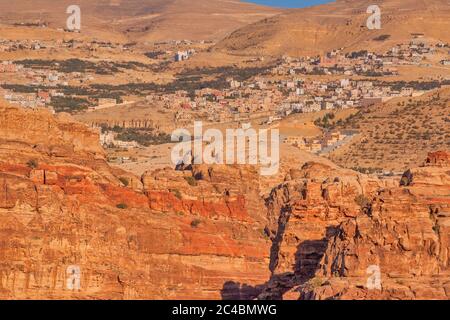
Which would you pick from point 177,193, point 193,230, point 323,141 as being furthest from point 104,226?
point 323,141

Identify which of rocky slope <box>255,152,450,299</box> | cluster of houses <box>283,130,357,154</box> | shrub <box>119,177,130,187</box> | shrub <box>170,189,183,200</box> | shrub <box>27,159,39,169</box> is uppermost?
cluster of houses <box>283,130,357,154</box>

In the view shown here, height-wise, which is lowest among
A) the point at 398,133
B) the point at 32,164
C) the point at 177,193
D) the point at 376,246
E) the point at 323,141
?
the point at 376,246

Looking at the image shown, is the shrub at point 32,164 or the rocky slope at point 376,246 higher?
the shrub at point 32,164

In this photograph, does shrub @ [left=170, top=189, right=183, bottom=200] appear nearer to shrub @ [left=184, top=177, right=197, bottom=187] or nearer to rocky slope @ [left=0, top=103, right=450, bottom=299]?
rocky slope @ [left=0, top=103, right=450, bottom=299]

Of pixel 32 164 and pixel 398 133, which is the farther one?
pixel 398 133

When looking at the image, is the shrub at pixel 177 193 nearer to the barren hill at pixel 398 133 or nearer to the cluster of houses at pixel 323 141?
the barren hill at pixel 398 133

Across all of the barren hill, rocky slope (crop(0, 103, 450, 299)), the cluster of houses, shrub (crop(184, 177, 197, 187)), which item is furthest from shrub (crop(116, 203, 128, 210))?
the cluster of houses

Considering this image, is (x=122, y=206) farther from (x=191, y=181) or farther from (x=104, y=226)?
(x=191, y=181)

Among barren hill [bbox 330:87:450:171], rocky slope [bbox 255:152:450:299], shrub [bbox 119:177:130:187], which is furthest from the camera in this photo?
barren hill [bbox 330:87:450:171]

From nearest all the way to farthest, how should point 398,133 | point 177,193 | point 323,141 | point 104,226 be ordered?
point 104,226
point 177,193
point 323,141
point 398,133

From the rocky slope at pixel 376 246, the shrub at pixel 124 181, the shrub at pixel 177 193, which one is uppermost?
the shrub at pixel 124 181

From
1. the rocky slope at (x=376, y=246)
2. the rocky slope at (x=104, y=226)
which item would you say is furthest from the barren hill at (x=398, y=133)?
the rocky slope at (x=376, y=246)

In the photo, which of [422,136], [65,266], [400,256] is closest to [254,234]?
[65,266]
